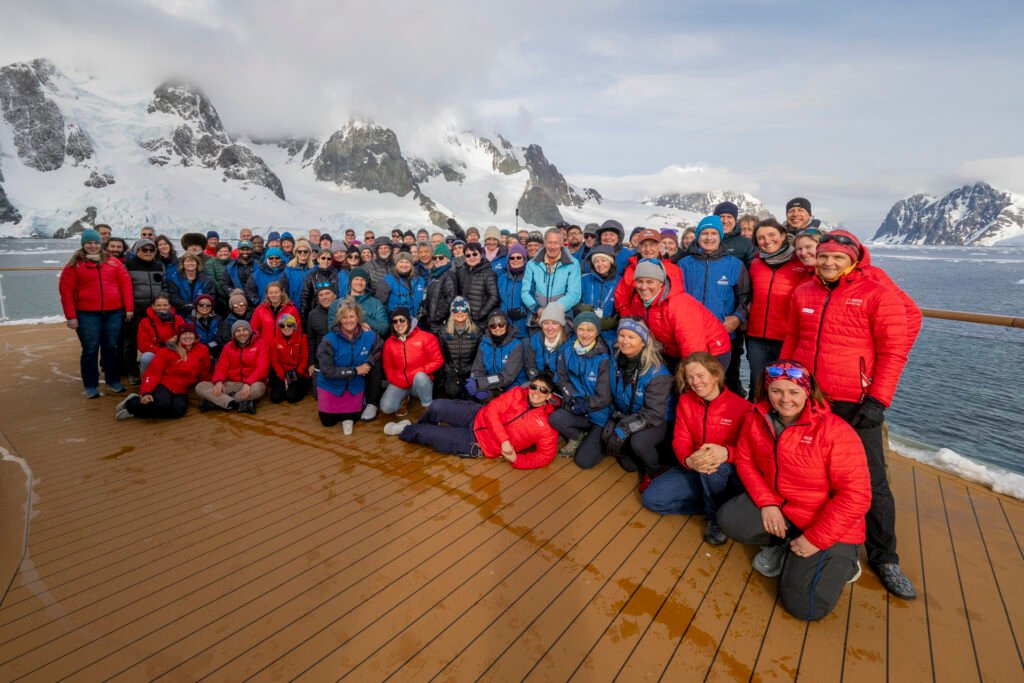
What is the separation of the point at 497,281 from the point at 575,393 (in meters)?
1.94

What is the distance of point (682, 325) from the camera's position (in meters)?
3.60

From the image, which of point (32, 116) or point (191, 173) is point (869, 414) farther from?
point (32, 116)

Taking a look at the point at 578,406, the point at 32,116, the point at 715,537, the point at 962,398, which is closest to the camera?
the point at 715,537

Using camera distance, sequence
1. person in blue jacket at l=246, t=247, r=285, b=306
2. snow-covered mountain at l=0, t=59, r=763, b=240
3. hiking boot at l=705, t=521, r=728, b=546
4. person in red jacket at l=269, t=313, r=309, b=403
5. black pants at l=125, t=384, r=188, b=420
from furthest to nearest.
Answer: snow-covered mountain at l=0, t=59, r=763, b=240 < person in blue jacket at l=246, t=247, r=285, b=306 < person in red jacket at l=269, t=313, r=309, b=403 < black pants at l=125, t=384, r=188, b=420 < hiking boot at l=705, t=521, r=728, b=546

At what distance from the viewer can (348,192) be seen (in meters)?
103

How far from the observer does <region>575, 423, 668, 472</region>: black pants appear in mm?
3566

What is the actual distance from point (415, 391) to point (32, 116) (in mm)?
135557

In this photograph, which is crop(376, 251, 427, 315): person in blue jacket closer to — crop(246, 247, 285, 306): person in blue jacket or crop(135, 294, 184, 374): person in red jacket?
crop(246, 247, 285, 306): person in blue jacket

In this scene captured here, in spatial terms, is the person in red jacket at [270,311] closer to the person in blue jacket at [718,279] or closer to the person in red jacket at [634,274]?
the person in red jacket at [634,274]

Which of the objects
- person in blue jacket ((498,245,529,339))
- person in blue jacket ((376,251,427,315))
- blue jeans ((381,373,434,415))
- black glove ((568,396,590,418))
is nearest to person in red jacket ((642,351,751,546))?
black glove ((568,396,590,418))

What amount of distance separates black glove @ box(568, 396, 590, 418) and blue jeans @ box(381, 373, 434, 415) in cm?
169

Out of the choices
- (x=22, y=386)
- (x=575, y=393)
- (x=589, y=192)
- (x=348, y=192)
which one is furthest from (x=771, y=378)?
(x=589, y=192)

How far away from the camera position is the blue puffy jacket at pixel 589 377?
388cm

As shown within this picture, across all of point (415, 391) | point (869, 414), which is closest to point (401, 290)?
point (415, 391)
